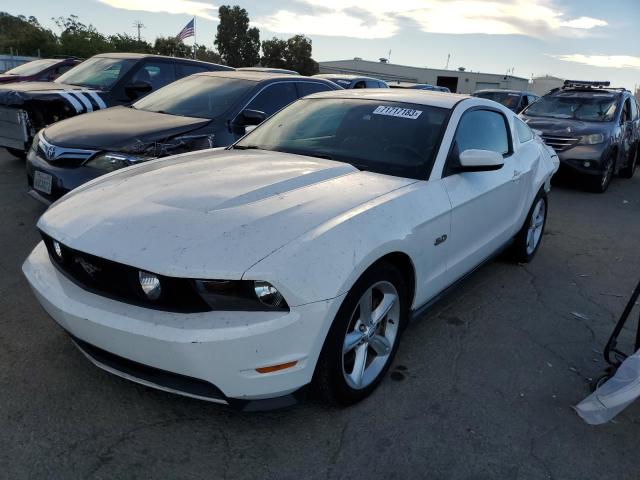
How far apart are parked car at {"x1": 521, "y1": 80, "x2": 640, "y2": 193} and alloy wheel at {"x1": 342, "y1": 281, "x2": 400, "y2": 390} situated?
7354mm

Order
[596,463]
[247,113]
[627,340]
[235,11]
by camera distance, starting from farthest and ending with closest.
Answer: [235,11] < [247,113] < [627,340] < [596,463]

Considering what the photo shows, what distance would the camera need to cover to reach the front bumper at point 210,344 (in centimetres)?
204

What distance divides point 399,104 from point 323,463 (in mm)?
2466

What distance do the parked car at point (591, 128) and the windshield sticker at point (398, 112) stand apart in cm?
638

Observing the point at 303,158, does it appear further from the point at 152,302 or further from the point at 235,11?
the point at 235,11

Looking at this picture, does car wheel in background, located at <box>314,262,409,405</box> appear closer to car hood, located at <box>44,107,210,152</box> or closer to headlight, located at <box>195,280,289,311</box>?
headlight, located at <box>195,280,289,311</box>

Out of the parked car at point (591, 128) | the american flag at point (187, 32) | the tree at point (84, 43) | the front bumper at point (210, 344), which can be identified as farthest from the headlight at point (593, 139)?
the tree at point (84, 43)

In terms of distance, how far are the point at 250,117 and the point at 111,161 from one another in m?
1.50

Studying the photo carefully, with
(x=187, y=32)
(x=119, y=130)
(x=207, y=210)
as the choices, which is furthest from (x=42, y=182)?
(x=187, y=32)

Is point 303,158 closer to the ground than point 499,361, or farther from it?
farther from it

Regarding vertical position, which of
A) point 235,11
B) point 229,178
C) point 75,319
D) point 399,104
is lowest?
point 75,319

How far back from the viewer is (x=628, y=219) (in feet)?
23.9

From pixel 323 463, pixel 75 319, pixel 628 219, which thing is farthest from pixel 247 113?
pixel 628 219

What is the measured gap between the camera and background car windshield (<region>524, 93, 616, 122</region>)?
30.8ft
